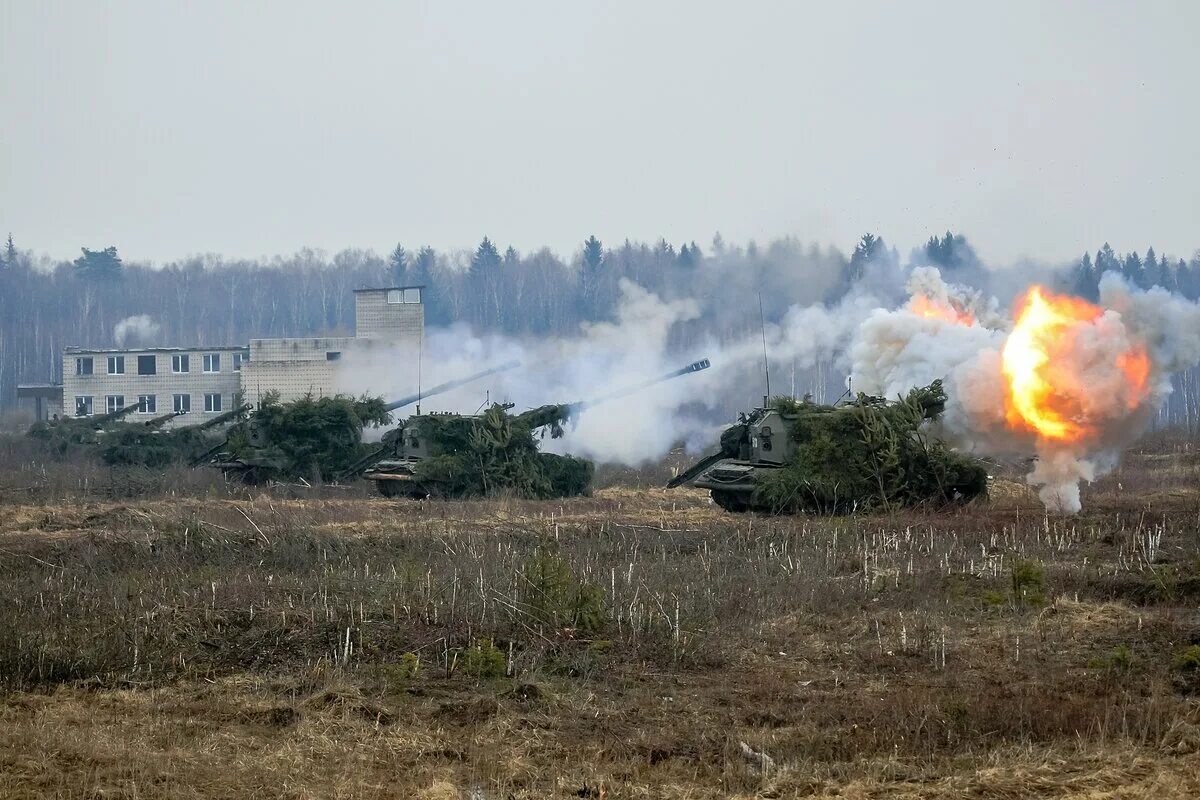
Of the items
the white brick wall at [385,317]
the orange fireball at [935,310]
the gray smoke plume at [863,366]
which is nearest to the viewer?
the gray smoke plume at [863,366]

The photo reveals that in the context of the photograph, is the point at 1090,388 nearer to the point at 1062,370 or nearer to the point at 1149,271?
the point at 1062,370

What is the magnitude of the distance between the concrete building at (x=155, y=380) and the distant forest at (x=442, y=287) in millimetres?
18477

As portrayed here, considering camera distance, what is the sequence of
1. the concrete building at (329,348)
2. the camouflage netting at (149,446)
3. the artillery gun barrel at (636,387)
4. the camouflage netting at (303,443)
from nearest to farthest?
the artillery gun barrel at (636,387) → the camouflage netting at (303,443) → the camouflage netting at (149,446) → the concrete building at (329,348)

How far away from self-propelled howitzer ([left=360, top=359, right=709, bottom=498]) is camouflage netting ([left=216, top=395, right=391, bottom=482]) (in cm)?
361

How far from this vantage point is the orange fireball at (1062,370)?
24969 millimetres

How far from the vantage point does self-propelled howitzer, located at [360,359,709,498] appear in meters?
33.2

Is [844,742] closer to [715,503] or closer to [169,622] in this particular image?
[169,622]

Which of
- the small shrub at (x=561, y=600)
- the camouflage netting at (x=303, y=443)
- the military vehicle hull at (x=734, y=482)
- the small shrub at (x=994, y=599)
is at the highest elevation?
the camouflage netting at (x=303, y=443)

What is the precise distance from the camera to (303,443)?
38.5 meters

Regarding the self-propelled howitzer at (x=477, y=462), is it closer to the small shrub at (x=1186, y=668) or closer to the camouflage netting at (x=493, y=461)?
the camouflage netting at (x=493, y=461)

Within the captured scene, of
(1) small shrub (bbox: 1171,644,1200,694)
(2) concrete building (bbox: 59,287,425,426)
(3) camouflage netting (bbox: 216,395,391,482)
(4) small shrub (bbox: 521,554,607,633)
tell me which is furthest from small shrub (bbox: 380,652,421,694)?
(2) concrete building (bbox: 59,287,425,426)

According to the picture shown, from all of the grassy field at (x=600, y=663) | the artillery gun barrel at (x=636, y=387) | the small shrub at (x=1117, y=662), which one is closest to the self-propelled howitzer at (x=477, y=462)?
the artillery gun barrel at (x=636, y=387)

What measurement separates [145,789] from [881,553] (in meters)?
13.0

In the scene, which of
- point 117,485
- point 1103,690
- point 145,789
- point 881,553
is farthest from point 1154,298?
point 117,485
